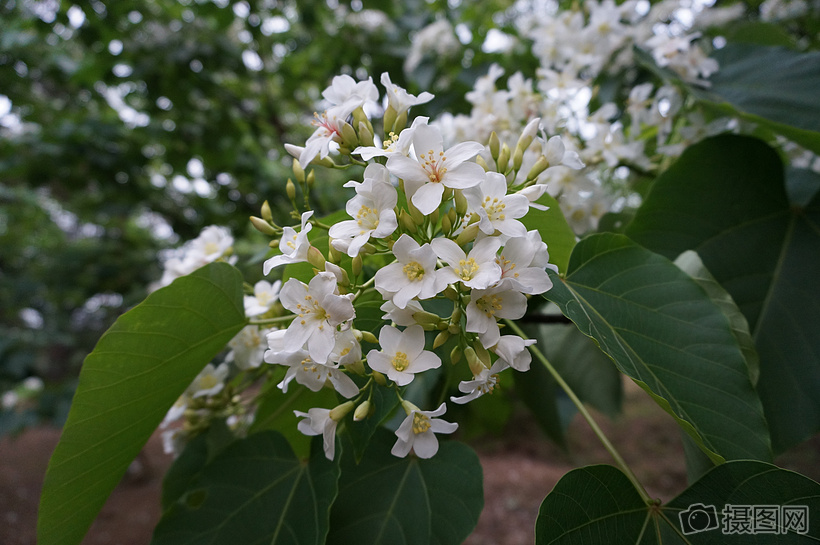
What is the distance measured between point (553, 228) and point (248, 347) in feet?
2.26

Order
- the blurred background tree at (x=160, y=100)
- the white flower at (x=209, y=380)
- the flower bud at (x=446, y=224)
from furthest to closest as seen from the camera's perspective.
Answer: the blurred background tree at (x=160, y=100) → the white flower at (x=209, y=380) → the flower bud at (x=446, y=224)

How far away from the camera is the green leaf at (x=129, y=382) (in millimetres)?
792

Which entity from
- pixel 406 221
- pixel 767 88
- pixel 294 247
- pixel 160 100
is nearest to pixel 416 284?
pixel 406 221

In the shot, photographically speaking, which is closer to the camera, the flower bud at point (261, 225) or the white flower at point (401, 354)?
the white flower at point (401, 354)

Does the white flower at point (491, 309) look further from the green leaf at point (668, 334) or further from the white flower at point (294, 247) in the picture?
the white flower at point (294, 247)

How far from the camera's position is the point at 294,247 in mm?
756

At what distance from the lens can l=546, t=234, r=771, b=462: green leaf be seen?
76 centimetres

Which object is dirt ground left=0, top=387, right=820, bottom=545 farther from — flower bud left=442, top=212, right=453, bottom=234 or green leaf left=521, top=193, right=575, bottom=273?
flower bud left=442, top=212, right=453, bottom=234

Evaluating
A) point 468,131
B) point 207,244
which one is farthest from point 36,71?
point 468,131

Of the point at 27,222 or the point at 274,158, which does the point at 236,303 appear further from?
the point at 27,222

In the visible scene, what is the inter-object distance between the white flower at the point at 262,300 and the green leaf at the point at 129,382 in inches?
2.0

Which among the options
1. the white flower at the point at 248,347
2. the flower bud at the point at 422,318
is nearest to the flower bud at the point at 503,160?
the flower bud at the point at 422,318

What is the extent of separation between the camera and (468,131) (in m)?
1.36

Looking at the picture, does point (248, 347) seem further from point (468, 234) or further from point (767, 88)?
point (767, 88)
